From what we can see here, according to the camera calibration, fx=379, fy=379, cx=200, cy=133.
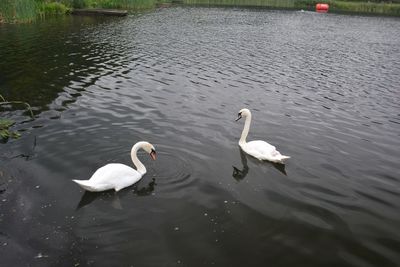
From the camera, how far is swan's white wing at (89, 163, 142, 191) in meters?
9.45

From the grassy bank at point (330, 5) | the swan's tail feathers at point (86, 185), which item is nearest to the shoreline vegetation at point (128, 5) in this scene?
the grassy bank at point (330, 5)

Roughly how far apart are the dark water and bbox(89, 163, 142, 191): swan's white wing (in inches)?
12.0

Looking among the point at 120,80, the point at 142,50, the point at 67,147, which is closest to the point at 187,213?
the point at 67,147

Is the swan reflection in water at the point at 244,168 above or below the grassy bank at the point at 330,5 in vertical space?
below

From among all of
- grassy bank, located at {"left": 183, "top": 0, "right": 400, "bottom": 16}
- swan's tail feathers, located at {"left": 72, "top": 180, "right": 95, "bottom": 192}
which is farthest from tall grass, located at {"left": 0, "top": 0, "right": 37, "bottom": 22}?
grassy bank, located at {"left": 183, "top": 0, "right": 400, "bottom": 16}

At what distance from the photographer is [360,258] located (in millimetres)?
7848

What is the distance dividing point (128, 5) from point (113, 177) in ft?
190

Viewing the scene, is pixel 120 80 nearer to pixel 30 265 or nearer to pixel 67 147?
pixel 67 147

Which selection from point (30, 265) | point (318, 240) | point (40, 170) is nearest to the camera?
point (30, 265)

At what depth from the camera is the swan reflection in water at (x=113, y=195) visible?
30.6ft

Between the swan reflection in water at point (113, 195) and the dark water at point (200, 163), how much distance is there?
0.05 meters

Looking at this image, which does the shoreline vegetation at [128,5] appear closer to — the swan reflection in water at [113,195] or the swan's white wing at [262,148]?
the swan's white wing at [262,148]

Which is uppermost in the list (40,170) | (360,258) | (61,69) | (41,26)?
(41,26)

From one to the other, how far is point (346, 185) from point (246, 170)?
2863 mm
